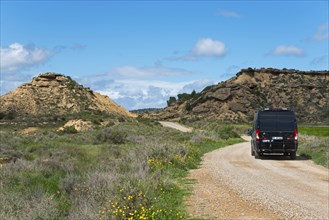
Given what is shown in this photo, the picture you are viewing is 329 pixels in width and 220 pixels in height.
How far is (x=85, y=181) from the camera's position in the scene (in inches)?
491

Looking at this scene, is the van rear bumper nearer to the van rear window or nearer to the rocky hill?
the van rear window

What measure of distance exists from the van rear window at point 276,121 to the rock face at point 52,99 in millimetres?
64585

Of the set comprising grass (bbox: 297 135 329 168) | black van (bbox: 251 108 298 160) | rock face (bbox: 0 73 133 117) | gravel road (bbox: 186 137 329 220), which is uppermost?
rock face (bbox: 0 73 133 117)

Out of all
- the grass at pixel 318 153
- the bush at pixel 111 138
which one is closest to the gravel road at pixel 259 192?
the grass at pixel 318 153

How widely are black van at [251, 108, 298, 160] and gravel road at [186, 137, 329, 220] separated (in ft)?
10.5

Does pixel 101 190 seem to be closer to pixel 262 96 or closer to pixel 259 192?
pixel 259 192

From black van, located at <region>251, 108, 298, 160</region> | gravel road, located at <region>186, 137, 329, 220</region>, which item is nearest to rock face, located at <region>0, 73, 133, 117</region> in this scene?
black van, located at <region>251, 108, 298, 160</region>

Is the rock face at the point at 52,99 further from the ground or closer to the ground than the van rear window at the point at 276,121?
further from the ground

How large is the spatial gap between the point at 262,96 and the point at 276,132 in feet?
285

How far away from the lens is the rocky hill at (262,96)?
102 meters

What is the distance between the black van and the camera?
23.0 m

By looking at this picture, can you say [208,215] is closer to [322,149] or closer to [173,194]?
[173,194]

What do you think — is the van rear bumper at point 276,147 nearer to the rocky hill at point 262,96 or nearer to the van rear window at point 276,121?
the van rear window at point 276,121

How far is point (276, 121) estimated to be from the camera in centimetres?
2320
